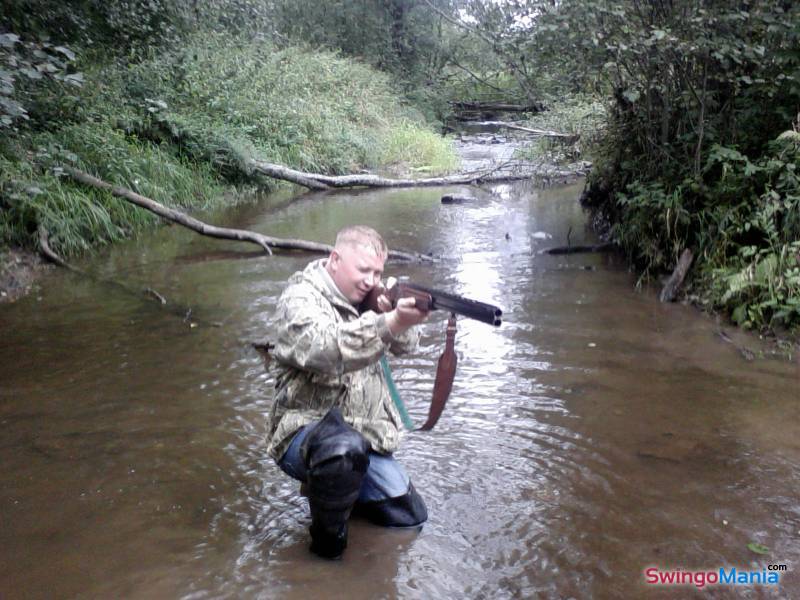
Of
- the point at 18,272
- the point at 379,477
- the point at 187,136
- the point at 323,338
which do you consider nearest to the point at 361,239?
the point at 323,338

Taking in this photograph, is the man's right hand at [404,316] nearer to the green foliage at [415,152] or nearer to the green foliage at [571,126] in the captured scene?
the green foliage at [571,126]

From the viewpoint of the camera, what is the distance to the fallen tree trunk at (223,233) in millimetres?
9492

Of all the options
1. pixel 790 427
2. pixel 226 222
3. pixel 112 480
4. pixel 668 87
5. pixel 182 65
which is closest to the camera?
pixel 112 480

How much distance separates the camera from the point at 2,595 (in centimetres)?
311

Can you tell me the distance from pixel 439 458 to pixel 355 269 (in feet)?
5.39

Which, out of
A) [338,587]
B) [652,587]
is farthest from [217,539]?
[652,587]

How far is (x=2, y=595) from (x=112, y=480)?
1.04 m

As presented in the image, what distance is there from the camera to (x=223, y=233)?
32.0 ft

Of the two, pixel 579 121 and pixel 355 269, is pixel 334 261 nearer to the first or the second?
pixel 355 269

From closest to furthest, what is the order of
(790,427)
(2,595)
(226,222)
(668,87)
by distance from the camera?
(2,595), (790,427), (668,87), (226,222)

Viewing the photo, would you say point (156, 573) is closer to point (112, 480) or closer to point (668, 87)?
point (112, 480)

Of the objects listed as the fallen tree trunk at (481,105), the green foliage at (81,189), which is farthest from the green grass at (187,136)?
the fallen tree trunk at (481,105)

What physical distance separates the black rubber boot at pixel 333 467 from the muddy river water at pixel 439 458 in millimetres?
292

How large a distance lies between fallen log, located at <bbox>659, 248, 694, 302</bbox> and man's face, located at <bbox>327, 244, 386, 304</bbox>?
498 centimetres
